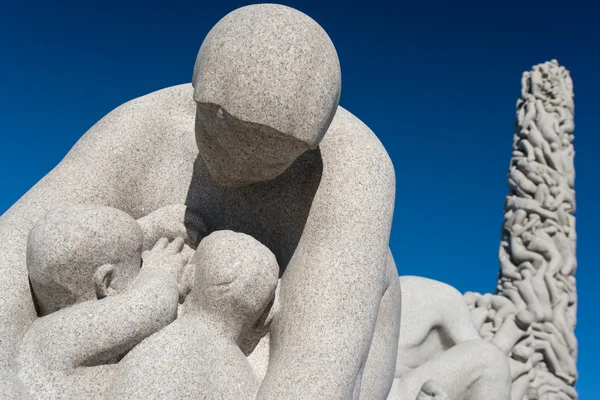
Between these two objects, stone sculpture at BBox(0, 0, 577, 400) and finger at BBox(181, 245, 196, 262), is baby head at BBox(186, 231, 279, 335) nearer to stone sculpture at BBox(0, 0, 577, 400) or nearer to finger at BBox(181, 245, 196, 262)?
stone sculpture at BBox(0, 0, 577, 400)

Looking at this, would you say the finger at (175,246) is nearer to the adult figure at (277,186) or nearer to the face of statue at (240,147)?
the adult figure at (277,186)

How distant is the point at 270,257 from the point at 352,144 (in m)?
0.64

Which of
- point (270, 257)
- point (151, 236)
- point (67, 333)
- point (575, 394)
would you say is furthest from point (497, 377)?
point (67, 333)

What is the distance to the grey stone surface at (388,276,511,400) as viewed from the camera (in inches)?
148

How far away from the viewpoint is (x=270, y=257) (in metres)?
2.56

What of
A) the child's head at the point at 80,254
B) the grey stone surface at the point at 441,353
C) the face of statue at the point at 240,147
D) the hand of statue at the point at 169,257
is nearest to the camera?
the child's head at the point at 80,254

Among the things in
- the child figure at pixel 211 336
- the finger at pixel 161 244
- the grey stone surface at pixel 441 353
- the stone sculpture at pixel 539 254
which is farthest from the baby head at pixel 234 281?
the stone sculpture at pixel 539 254

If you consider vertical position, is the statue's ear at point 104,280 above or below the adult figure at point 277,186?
below

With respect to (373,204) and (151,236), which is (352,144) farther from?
(151,236)

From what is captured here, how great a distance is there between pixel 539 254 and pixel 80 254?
397 cm

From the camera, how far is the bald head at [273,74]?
244cm

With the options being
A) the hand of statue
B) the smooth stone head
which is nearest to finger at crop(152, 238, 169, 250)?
the hand of statue

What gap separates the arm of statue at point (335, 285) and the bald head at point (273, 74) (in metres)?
0.31

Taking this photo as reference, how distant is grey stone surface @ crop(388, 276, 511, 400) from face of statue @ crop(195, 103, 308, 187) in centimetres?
166
